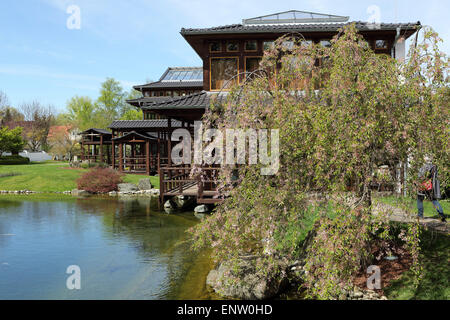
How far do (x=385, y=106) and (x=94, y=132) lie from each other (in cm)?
3395

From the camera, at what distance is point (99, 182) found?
23.8 m

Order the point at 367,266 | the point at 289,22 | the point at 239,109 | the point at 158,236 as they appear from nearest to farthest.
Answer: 1. the point at 239,109
2. the point at 367,266
3. the point at 158,236
4. the point at 289,22

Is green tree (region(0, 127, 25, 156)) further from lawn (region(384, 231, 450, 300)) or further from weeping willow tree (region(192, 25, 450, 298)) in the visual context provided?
lawn (region(384, 231, 450, 300))

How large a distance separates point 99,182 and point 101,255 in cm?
1501

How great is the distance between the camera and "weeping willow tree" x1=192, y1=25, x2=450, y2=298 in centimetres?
543

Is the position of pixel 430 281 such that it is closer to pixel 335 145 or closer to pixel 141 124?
pixel 335 145

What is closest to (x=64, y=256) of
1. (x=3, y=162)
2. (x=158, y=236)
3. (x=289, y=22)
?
(x=158, y=236)

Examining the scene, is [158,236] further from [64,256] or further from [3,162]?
[3,162]

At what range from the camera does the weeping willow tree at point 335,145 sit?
5.43 meters

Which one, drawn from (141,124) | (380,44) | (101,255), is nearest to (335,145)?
(101,255)

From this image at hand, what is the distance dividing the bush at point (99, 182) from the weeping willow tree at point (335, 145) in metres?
18.5

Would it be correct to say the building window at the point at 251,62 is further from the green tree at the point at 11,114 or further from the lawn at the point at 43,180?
the green tree at the point at 11,114

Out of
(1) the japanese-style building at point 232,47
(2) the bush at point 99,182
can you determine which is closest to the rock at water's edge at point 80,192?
(2) the bush at point 99,182
